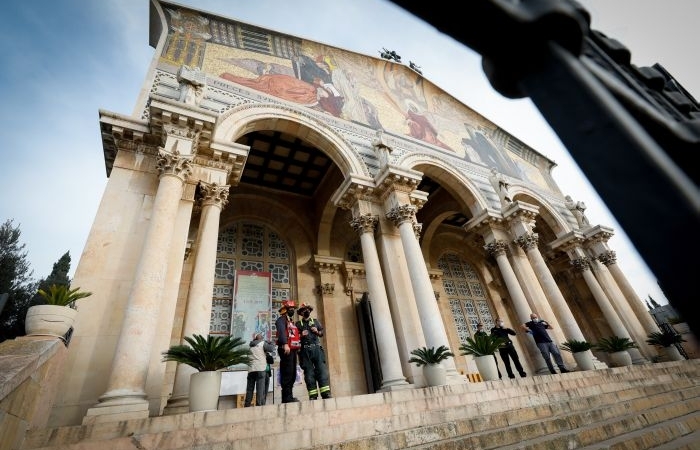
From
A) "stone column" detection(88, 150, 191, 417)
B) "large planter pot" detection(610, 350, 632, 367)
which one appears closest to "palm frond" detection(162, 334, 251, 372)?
"stone column" detection(88, 150, 191, 417)

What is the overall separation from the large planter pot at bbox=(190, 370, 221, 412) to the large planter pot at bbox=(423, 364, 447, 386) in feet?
13.3

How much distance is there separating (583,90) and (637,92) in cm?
38

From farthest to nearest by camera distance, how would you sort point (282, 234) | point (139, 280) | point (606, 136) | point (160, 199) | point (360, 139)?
point (282, 234), point (360, 139), point (160, 199), point (139, 280), point (606, 136)

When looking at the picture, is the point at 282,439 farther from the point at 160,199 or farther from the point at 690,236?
the point at 160,199

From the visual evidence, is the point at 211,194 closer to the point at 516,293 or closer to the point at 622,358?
the point at 516,293

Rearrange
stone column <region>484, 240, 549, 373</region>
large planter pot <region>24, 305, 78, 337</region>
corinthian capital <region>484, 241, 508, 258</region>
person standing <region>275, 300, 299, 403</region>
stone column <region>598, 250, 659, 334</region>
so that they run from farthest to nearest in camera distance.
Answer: stone column <region>598, 250, 659, 334</region> → corinthian capital <region>484, 241, 508, 258</region> → stone column <region>484, 240, 549, 373</region> → person standing <region>275, 300, 299, 403</region> → large planter pot <region>24, 305, 78, 337</region>

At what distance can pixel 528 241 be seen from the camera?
1162 cm

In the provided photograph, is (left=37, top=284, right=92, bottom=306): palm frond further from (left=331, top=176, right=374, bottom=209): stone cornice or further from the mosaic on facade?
the mosaic on facade

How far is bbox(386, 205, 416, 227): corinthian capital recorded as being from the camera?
8.96 metres

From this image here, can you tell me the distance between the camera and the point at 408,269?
8.70 meters

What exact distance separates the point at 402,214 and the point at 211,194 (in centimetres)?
477

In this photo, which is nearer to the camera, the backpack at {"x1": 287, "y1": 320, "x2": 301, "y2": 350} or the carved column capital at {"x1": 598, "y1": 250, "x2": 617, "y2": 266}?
the backpack at {"x1": 287, "y1": 320, "x2": 301, "y2": 350}

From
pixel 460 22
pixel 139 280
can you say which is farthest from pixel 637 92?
pixel 139 280

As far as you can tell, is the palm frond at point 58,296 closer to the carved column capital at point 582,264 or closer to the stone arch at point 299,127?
the stone arch at point 299,127
